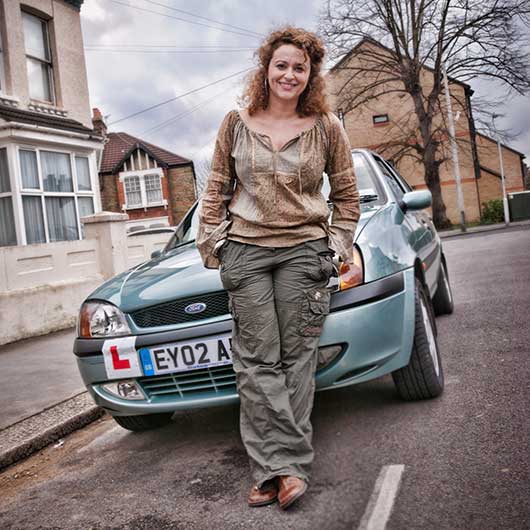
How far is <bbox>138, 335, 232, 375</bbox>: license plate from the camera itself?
314 cm

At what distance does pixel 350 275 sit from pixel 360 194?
4.36 feet

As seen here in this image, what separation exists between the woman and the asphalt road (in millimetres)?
244

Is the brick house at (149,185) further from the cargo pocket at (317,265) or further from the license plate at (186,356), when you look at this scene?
the cargo pocket at (317,265)

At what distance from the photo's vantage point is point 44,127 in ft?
43.5

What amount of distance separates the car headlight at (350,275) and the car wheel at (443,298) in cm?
305

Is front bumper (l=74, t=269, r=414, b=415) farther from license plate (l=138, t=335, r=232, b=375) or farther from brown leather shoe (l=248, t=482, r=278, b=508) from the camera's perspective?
brown leather shoe (l=248, t=482, r=278, b=508)

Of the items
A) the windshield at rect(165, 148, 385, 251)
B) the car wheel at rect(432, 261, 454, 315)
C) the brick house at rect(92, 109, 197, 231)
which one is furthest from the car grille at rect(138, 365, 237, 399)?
the brick house at rect(92, 109, 197, 231)

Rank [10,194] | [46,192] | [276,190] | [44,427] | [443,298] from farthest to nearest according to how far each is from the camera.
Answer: [46,192], [10,194], [443,298], [44,427], [276,190]

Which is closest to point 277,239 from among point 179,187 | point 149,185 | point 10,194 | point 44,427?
point 44,427

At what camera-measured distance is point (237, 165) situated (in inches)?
112

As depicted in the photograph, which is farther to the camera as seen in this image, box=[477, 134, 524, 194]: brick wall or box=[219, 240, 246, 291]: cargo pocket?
box=[477, 134, 524, 194]: brick wall

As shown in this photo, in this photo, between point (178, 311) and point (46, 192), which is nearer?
point (178, 311)

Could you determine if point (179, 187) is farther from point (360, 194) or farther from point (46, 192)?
point (360, 194)

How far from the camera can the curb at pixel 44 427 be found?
396 cm
